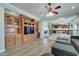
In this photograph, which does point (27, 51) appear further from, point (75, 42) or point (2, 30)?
point (75, 42)

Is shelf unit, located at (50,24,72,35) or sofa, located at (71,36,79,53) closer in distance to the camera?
sofa, located at (71,36,79,53)

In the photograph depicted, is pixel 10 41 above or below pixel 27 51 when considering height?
above

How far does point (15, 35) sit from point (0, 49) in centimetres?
157

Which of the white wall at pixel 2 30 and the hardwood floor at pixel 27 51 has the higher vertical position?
the white wall at pixel 2 30

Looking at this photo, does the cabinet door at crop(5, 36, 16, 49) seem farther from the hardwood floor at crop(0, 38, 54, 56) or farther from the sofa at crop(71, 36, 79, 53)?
the sofa at crop(71, 36, 79, 53)

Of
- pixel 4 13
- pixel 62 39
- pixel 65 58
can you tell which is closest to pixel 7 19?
pixel 4 13

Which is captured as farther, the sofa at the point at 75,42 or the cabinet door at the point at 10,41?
the cabinet door at the point at 10,41

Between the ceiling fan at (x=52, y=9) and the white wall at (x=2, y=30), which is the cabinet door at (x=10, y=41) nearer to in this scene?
the white wall at (x=2, y=30)

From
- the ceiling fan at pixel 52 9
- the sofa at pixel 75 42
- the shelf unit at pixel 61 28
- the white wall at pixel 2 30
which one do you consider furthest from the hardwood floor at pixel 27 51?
the ceiling fan at pixel 52 9

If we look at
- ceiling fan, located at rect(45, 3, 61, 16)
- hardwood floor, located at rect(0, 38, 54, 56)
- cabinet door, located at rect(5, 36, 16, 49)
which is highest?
ceiling fan, located at rect(45, 3, 61, 16)

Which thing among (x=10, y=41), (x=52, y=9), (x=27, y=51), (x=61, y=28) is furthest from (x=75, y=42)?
(x=10, y=41)

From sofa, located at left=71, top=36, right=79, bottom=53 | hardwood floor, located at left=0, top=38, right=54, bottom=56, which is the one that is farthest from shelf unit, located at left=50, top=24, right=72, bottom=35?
hardwood floor, located at left=0, top=38, right=54, bottom=56

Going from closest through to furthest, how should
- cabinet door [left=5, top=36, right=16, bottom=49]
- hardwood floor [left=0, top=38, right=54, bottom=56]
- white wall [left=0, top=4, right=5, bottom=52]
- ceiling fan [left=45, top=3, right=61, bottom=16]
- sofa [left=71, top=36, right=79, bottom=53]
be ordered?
hardwood floor [left=0, top=38, right=54, bottom=56] → sofa [left=71, top=36, right=79, bottom=53] → white wall [left=0, top=4, right=5, bottom=52] → ceiling fan [left=45, top=3, right=61, bottom=16] → cabinet door [left=5, top=36, right=16, bottom=49]

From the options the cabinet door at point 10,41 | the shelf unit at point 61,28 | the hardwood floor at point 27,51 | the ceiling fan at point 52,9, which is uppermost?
Answer: the ceiling fan at point 52,9
